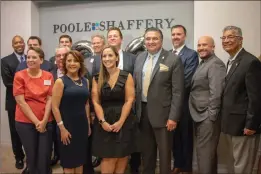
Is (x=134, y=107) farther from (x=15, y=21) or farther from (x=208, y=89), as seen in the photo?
(x=15, y=21)

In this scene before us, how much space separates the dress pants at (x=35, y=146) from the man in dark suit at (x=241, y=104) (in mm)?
1640

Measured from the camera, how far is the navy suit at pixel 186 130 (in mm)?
3422

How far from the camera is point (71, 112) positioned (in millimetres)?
2703

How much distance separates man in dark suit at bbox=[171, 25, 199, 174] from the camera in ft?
11.4

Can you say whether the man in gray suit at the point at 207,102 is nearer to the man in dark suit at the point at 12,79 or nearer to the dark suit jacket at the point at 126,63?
the dark suit jacket at the point at 126,63

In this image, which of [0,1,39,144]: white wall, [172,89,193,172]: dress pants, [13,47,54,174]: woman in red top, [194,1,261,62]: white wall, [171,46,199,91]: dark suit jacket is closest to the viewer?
[13,47,54,174]: woman in red top

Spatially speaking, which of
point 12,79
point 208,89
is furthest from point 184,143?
point 12,79

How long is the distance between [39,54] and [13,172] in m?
1.67

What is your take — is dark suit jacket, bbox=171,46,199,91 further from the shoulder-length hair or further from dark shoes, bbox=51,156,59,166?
dark shoes, bbox=51,156,59,166

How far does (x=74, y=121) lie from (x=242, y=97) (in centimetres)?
150

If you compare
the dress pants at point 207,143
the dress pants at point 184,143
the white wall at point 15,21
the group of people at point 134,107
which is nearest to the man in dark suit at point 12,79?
the white wall at point 15,21

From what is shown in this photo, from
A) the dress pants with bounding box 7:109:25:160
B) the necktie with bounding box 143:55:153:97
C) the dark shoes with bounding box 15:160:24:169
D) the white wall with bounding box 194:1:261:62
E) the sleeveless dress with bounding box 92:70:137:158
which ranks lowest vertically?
the dark shoes with bounding box 15:160:24:169

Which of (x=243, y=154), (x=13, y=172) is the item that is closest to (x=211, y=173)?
(x=243, y=154)

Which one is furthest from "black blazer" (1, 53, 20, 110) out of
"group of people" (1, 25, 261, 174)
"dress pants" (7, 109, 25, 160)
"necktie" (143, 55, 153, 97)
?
"necktie" (143, 55, 153, 97)
